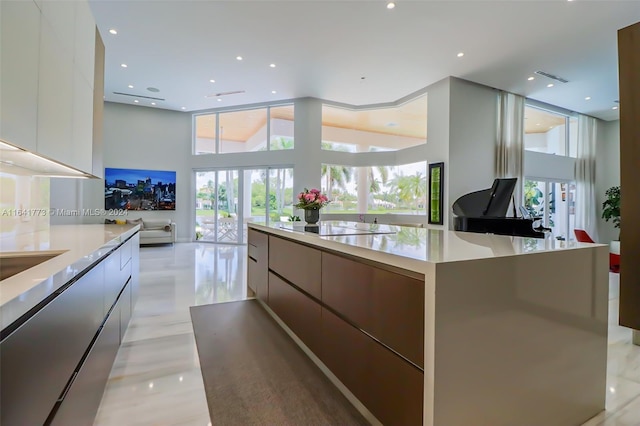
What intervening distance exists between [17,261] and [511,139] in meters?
9.09

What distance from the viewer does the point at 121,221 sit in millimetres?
8328

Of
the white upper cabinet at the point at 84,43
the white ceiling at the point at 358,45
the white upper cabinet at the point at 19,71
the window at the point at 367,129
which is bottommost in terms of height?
the white upper cabinet at the point at 19,71

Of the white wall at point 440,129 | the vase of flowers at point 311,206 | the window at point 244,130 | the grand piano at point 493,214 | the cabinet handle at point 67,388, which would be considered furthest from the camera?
the window at point 244,130

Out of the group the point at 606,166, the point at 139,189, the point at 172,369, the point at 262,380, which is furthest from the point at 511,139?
the point at 139,189

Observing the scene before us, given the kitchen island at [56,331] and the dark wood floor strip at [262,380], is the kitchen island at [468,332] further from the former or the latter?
the kitchen island at [56,331]

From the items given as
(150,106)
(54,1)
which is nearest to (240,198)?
(150,106)

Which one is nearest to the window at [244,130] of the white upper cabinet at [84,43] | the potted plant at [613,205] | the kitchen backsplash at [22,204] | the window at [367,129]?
the window at [367,129]

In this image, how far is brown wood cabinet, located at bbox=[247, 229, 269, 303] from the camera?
3086 mm

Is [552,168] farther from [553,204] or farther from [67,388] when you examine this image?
[67,388]

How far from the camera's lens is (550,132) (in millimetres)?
9086

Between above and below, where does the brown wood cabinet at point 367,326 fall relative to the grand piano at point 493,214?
below

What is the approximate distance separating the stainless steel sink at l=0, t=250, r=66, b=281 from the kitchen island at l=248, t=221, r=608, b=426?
4.71 feet

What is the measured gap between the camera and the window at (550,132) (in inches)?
335

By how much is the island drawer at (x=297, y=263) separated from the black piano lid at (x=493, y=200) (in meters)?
4.39
